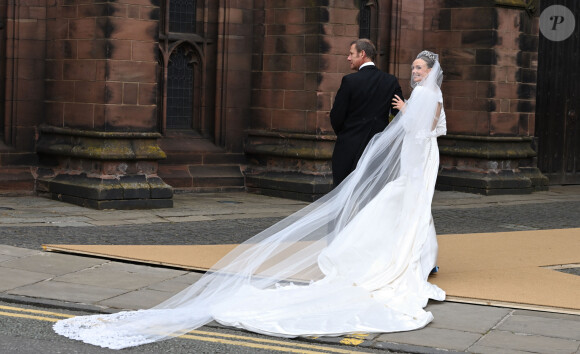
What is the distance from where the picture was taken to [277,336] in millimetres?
6742

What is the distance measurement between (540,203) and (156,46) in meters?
6.35

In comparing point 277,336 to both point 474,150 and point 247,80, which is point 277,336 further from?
point 474,150

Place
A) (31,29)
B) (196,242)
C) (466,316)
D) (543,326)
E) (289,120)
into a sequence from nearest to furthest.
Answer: (543,326) → (466,316) → (196,242) → (31,29) → (289,120)

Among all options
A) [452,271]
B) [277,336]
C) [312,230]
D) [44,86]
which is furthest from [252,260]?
[44,86]

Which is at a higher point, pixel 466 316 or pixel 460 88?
pixel 460 88

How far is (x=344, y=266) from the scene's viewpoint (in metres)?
8.14

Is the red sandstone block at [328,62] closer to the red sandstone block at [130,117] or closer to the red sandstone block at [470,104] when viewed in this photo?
the red sandstone block at [130,117]

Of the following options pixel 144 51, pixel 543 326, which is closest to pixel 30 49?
pixel 144 51

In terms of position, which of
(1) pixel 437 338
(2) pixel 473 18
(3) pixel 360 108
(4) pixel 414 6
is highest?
(4) pixel 414 6

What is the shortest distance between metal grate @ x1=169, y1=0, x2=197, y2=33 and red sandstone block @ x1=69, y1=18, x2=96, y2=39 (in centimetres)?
204

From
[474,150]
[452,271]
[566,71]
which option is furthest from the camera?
[566,71]

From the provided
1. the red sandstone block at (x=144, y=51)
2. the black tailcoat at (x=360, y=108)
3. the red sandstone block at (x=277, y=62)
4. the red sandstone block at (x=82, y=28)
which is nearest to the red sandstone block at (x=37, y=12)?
the red sandstone block at (x=82, y=28)

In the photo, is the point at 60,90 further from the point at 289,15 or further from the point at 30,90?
the point at 289,15

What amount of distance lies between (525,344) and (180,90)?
380 inches
